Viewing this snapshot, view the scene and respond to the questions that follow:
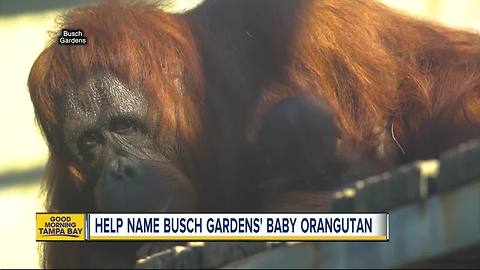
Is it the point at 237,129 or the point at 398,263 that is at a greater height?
the point at 237,129

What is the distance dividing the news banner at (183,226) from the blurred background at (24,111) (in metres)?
0.42

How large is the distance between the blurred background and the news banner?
16.7 inches

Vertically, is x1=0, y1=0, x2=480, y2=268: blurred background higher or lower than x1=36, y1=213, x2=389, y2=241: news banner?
higher

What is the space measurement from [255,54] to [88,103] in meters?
0.63

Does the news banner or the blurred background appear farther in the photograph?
the blurred background

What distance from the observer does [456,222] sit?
6.42ft

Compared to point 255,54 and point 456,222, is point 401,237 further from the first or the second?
point 255,54

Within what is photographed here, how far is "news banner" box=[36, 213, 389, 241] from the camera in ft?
10.8

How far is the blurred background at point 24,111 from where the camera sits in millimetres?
4160

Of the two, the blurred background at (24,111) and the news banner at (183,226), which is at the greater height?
the blurred background at (24,111)

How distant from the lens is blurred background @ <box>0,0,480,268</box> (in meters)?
4.16

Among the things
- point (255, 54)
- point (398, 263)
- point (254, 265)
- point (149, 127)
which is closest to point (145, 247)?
point (149, 127)

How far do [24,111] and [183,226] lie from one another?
1.03m

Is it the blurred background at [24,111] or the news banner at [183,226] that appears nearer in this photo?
the news banner at [183,226]
